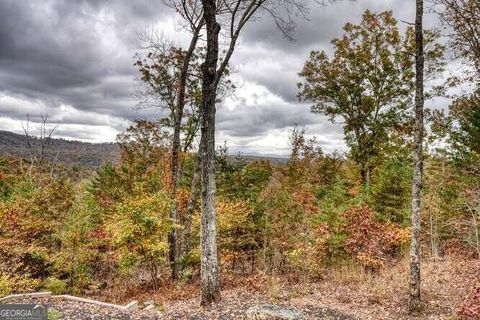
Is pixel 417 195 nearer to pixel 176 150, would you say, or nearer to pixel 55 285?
pixel 176 150

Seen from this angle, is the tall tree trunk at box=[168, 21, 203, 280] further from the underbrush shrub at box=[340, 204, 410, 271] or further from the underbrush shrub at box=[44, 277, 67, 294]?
the underbrush shrub at box=[340, 204, 410, 271]

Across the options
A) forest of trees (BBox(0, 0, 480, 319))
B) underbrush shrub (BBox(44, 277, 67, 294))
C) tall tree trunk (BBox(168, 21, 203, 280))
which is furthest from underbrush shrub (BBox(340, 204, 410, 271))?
underbrush shrub (BBox(44, 277, 67, 294))

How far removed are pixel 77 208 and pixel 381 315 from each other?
13.7 metres

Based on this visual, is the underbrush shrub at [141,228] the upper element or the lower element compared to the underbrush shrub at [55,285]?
upper

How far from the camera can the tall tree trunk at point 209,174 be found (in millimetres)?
9766

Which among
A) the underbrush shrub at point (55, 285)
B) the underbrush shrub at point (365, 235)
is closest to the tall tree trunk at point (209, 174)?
the underbrush shrub at point (365, 235)

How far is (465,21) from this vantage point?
15.7 metres

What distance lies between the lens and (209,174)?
9.84m

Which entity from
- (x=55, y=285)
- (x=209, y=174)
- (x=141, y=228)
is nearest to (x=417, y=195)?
(x=209, y=174)

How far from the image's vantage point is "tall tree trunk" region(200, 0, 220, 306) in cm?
977

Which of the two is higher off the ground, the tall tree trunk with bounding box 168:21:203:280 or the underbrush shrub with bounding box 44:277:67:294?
the tall tree trunk with bounding box 168:21:203:280

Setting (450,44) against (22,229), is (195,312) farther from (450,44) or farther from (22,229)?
(450,44)

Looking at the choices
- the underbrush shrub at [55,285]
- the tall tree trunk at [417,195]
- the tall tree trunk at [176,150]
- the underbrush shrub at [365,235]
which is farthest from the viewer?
the underbrush shrub at [365,235]

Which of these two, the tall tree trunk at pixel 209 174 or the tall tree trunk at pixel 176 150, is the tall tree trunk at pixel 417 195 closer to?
the tall tree trunk at pixel 209 174
